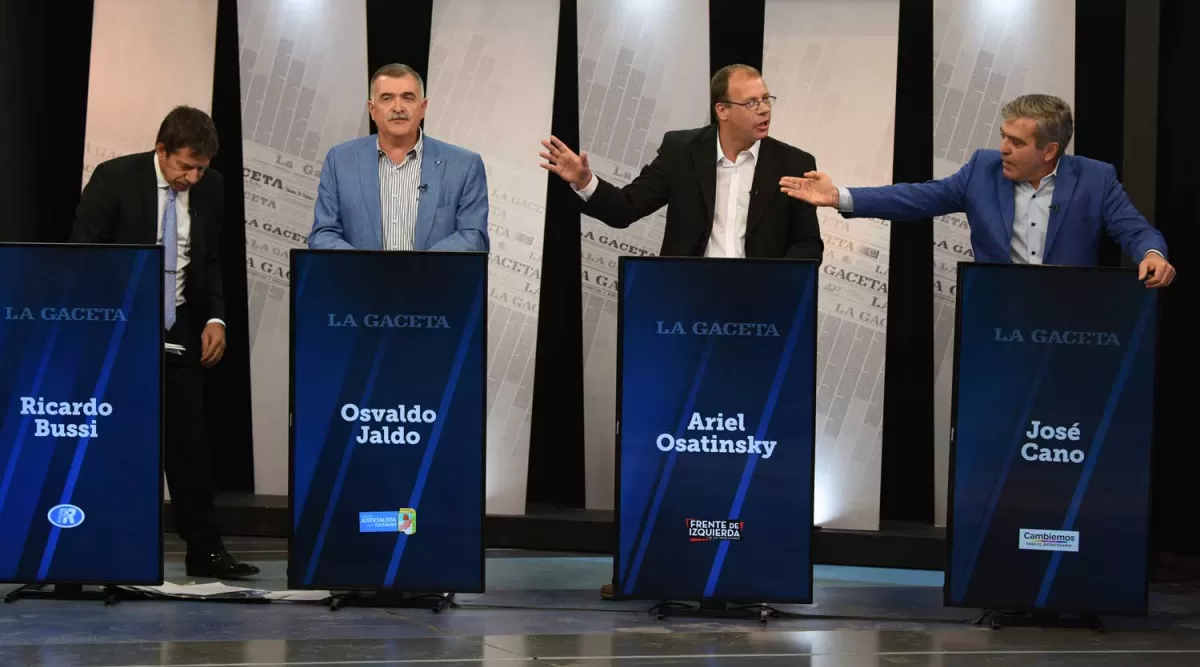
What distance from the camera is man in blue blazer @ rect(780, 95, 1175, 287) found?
4516 mm

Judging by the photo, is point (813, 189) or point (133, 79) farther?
point (133, 79)

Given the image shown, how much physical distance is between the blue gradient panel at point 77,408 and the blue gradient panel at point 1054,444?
239 centimetres

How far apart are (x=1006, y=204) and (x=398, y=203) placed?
1876 mm

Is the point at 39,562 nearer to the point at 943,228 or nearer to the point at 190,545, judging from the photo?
the point at 190,545

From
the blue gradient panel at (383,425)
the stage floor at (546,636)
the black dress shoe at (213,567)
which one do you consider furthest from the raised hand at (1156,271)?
the black dress shoe at (213,567)

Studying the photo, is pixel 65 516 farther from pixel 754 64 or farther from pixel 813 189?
pixel 754 64

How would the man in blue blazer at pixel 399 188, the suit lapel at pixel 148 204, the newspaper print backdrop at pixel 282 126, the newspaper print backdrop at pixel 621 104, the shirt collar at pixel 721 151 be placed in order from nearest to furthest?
1. the man in blue blazer at pixel 399 188
2. the shirt collar at pixel 721 151
3. the suit lapel at pixel 148 204
4. the newspaper print backdrop at pixel 621 104
5. the newspaper print backdrop at pixel 282 126

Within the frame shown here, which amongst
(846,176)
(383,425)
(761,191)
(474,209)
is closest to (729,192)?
(761,191)

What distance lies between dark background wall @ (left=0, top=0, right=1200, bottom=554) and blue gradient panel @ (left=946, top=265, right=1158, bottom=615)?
4.78ft

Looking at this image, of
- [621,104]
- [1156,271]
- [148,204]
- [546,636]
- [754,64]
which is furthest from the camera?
[754,64]

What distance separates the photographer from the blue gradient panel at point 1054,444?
439 cm

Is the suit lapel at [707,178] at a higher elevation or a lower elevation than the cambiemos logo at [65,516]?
higher

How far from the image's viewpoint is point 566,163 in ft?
15.2

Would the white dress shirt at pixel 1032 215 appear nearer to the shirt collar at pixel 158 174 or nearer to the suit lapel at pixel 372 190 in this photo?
the suit lapel at pixel 372 190
